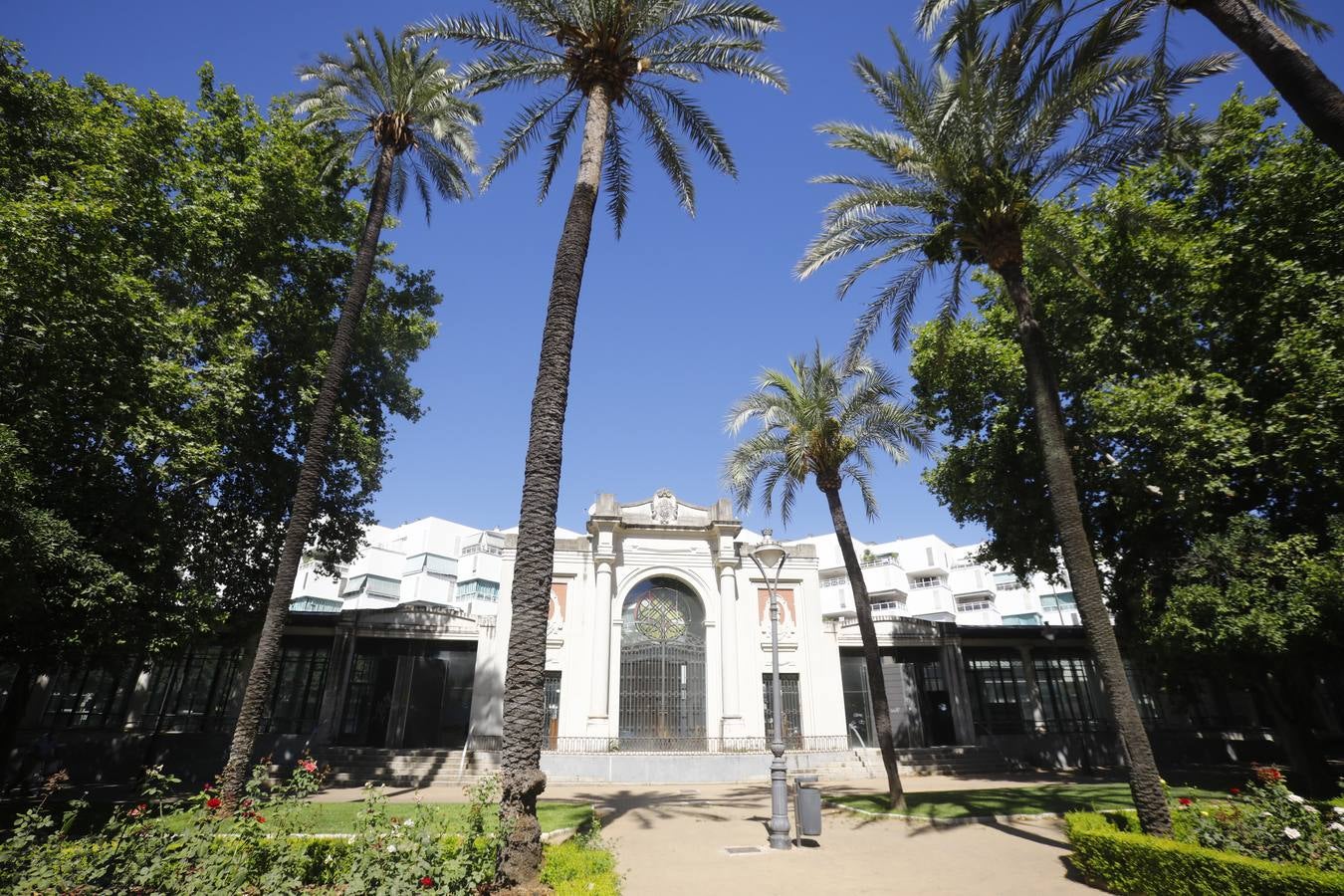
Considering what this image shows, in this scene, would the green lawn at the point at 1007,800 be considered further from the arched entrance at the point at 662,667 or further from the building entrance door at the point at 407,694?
the building entrance door at the point at 407,694

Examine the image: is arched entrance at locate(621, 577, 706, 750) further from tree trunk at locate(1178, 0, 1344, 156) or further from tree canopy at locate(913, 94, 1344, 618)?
tree trunk at locate(1178, 0, 1344, 156)

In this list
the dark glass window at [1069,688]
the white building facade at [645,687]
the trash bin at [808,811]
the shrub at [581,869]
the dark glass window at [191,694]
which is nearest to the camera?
the shrub at [581,869]

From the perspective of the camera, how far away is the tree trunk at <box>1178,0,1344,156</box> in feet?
20.3

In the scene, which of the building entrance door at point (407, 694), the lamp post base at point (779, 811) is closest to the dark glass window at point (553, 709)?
the building entrance door at point (407, 694)

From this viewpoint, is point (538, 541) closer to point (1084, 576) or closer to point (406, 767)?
point (1084, 576)

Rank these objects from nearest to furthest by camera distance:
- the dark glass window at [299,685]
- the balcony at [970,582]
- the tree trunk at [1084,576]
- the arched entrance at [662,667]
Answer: the tree trunk at [1084,576], the arched entrance at [662,667], the dark glass window at [299,685], the balcony at [970,582]

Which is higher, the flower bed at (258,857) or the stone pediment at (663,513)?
the stone pediment at (663,513)

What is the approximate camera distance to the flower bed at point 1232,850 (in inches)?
235

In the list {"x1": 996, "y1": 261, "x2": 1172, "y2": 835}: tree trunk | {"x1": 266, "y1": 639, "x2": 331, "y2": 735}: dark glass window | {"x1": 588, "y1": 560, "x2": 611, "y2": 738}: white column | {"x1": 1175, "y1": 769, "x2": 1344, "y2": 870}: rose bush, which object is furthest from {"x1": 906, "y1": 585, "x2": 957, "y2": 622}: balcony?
{"x1": 1175, "y1": 769, "x2": 1344, "y2": 870}: rose bush

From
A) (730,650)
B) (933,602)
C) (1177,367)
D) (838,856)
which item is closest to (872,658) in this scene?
(838,856)

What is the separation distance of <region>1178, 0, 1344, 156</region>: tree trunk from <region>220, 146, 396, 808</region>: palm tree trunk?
15.2 metres

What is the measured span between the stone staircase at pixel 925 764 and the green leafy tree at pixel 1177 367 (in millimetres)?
8035

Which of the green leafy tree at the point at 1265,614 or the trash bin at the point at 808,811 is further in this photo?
the green leafy tree at the point at 1265,614

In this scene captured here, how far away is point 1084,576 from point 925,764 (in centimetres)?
1516
